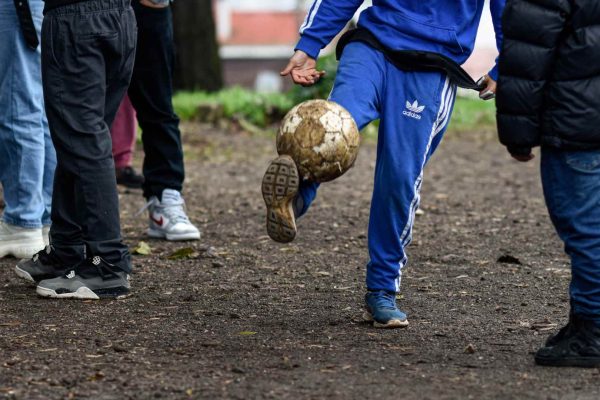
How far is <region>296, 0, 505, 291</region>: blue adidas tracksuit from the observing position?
484 cm

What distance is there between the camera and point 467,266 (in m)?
6.62

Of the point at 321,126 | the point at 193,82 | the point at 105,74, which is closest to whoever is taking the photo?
the point at 321,126

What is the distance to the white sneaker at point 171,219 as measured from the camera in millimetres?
7234

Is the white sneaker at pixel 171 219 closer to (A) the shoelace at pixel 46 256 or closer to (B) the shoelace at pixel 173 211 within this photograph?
(B) the shoelace at pixel 173 211

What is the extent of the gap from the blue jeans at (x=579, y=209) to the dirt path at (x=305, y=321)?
0.32m

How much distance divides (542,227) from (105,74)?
3676 millimetres

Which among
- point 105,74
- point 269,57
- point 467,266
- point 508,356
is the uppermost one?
point 105,74

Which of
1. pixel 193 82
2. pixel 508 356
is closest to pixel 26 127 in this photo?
pixel 508 356

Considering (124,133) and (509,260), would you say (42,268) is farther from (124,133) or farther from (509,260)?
(124,133)

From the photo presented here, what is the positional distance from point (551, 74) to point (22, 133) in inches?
128

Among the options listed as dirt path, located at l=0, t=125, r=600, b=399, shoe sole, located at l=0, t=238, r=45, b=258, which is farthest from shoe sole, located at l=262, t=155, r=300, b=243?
shoe sole, located at l=0, t=238, r=45, b=258

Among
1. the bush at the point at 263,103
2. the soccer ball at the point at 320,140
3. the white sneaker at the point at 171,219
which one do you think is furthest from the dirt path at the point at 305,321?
the bush at the point at 263,103

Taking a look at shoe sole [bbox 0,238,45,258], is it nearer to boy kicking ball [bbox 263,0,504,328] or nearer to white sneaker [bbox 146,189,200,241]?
white sneaker [bbox 146,189,200,241]

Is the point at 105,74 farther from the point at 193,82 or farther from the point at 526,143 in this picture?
the point at 193,82
